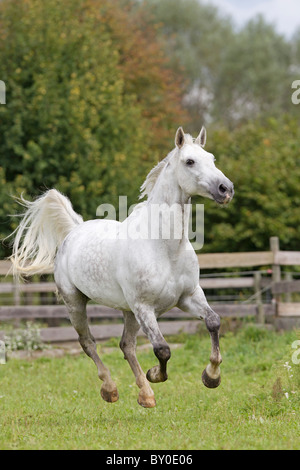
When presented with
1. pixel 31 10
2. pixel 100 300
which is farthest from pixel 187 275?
pixel 31 10

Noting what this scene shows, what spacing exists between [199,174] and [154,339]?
1.48 m

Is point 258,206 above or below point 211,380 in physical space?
above

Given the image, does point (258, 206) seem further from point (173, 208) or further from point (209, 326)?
point (209, 326)

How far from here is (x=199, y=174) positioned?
5.75 meters

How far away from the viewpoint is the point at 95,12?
21281 millimetres

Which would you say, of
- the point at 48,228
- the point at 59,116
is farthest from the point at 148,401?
the point at 59,116

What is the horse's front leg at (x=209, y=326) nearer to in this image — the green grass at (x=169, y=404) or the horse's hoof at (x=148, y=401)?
the green grass at (x=169, y=404)

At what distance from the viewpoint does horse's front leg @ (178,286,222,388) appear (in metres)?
5.90

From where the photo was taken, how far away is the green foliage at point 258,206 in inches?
659

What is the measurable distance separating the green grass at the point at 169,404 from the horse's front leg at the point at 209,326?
1.33 ft

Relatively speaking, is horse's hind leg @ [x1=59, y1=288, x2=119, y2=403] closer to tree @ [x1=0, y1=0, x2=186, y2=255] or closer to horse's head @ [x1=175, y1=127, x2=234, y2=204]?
horse's head @ [x1=175, y1=127, x2=234, y2=204]
